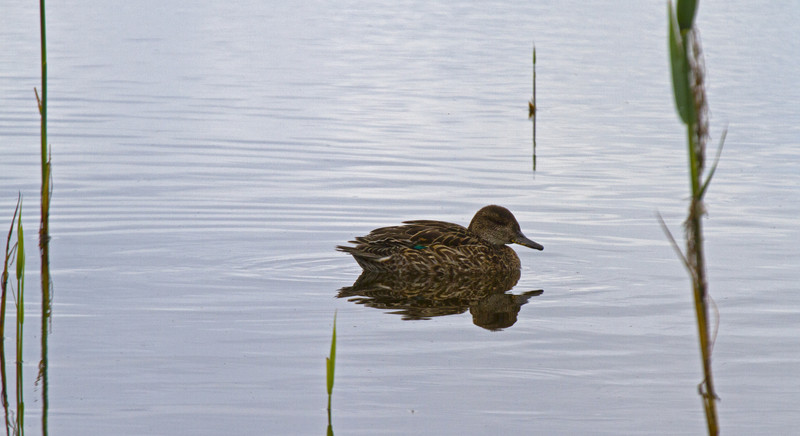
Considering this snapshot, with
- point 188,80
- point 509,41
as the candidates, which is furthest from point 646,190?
point 509,41

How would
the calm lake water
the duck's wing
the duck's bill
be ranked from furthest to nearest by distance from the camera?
the duck's bill < the duck's wing < the calm lake water

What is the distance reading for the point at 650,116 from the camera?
17453mm

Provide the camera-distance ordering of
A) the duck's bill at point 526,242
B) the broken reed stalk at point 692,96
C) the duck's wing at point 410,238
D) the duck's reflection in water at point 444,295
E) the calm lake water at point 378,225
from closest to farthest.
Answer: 1. the broken reed stalk at point 692,96
2. the calm lake water at point 378,225
3. the duck's reflection in water at point 444,295
4. the duck's wing at point 410,238
5. the duck's bill at point 526,242

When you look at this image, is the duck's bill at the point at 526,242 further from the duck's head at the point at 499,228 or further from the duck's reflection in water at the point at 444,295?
the duck's reflection in water at the point at 444,295

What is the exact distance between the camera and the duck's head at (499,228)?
9898 millimetres

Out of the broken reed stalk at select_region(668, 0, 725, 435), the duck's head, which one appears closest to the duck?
the duck's head

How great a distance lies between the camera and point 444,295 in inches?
345

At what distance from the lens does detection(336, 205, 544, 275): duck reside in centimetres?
928

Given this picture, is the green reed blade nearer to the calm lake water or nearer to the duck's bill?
the calm lake water

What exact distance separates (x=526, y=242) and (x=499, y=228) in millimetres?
294

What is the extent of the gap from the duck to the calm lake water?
0.88 feet

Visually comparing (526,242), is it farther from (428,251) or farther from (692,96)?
(692,96)

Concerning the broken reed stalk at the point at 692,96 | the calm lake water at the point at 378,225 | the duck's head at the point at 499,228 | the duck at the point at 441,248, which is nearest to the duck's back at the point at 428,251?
the duck at the point at 441,248

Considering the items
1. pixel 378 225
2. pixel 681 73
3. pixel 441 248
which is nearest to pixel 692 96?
pixel 681 73
